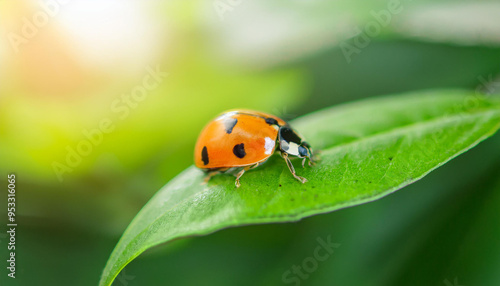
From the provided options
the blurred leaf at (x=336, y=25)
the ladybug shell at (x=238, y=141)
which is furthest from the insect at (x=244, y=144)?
the blurred leaf at (x=336, y=25)

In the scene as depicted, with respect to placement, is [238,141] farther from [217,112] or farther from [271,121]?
[217,112]

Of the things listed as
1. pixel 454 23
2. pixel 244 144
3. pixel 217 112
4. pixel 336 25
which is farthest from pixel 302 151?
pixel 454 23

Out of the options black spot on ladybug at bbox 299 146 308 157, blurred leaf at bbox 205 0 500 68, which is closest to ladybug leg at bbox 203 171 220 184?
black spot on ladybug at bbox 299 146 308 157

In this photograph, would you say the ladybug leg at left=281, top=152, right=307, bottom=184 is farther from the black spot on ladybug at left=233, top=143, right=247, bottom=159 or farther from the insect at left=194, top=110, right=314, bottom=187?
the black spot on ladybug at left=233, top=143, right=247, bottom=159

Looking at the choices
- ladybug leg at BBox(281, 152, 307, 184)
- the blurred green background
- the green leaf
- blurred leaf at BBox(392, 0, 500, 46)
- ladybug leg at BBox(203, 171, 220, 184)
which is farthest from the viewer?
blurred leaf at BBox(392, 0, 500, 46)

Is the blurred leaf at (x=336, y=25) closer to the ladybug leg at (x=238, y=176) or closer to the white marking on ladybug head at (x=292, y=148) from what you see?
the white marking on ladybug head at (x=292, y=148)

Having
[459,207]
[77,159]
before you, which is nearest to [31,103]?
[77,159]
